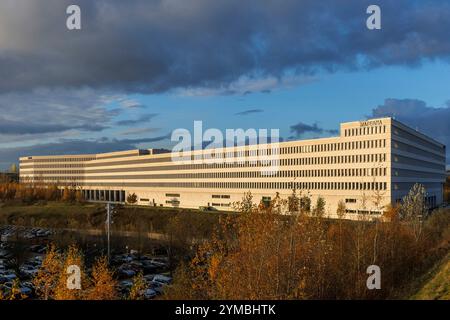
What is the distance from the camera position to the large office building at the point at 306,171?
87.8 metres

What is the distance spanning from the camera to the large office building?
87750 millimetres

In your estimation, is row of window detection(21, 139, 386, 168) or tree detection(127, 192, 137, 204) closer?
row of window detection(21, 139, 386, 168)

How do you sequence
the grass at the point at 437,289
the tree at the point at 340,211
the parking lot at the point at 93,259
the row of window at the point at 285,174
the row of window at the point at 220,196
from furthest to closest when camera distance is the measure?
1. the row of window at the point at 220,196
2. the row of window at the point at 285,174
3. the tree at the point at 340,211
4. the parking lot at the point at 93,259
5. the grass at the point at 437,289

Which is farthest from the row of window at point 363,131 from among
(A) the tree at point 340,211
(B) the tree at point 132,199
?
(B) the tree at point 132,199

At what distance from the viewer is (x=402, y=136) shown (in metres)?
93.2

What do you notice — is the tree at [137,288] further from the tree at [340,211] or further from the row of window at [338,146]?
the row of window at [338,146]

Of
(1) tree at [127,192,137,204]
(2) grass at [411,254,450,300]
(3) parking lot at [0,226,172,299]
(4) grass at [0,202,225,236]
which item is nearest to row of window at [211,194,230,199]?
(4) grass at [0,202,225,236]

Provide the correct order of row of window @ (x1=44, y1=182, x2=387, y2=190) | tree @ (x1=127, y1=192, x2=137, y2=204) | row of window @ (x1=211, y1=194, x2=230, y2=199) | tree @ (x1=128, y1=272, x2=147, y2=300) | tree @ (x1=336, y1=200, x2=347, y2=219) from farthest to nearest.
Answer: tree @ (x1=127, y1=192, x2=137, y2=204)
row of window @ (x1=211, y1=194, x2=230, y2=199)
row of window @ (x1=44, y1=182, x2=387, y2=190)
tree @ (x1=336, y1=200, x2=347, y2=219)
tree @ (x1=128, y1=272, x2=147, y2=300)

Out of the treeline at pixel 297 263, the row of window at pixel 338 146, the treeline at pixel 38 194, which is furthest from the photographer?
the treeline at pixel 38 194

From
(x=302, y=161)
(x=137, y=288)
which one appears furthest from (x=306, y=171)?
(x=137, y=288)

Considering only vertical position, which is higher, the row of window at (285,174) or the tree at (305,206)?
the row of window at (285,174)

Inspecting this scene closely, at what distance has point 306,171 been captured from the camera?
333ft

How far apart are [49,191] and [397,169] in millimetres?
122378

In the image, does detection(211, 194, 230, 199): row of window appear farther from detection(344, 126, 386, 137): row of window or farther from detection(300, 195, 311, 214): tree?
detection(300, 195, 311, 214): tree
